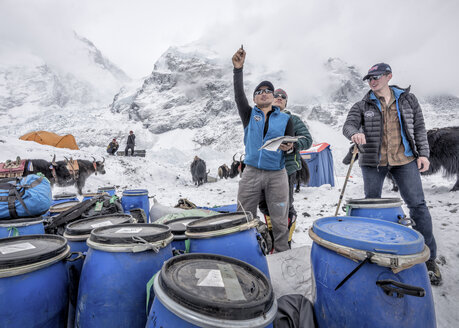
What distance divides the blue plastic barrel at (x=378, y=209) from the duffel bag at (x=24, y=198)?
3.24 metres

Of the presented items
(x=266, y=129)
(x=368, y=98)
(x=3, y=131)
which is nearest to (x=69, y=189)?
(x=266, y=129)

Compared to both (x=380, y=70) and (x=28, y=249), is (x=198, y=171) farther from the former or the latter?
(x=28, y=249)

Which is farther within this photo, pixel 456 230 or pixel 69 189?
pixel 69 189

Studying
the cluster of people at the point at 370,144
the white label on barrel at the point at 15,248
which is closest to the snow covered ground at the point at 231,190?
the cluster of people at the point at 370,144

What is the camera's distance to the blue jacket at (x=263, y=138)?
247 cm

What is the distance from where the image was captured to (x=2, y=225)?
2.03 metres

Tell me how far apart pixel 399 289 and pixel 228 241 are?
919 mm

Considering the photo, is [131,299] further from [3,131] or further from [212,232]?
[3,131]

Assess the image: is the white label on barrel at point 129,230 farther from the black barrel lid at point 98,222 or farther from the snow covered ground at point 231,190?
the snow covered ground at point 231,190

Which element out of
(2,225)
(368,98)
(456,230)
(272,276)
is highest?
(368,98)

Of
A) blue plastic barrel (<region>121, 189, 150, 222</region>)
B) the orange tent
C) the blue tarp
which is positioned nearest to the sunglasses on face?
blue plastic barrel (<region>121, 189, 150, 222</region>)

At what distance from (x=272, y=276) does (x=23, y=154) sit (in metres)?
12.2

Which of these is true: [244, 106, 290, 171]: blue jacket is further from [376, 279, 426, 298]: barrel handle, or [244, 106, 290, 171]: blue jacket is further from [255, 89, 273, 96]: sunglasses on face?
[376, 279, 426, 298]: barrel handle

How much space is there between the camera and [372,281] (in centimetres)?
107
